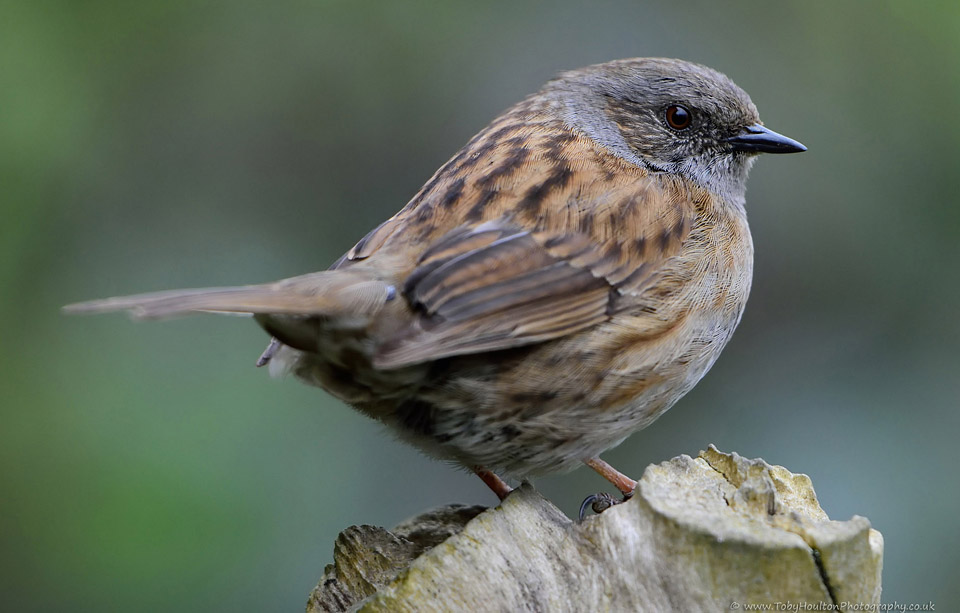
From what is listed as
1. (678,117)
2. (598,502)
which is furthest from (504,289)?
(678,117)

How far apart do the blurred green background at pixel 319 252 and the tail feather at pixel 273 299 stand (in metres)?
1.67

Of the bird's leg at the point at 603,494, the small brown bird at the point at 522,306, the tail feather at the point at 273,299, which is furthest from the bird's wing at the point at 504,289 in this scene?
the bird's leg at the point at 603,494

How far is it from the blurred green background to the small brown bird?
1.07 meters

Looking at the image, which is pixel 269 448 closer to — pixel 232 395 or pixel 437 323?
pixel 232 395

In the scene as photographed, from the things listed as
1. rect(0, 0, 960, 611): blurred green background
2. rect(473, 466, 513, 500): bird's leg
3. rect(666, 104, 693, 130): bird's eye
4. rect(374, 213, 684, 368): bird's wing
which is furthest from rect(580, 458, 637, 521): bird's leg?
rect(666, 104, 693, 130): bird's eye

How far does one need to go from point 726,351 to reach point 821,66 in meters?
1.66

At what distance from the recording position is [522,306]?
3219mm

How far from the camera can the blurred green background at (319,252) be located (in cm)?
439

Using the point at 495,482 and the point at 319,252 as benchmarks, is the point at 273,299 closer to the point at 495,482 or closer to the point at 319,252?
the point at 495,482

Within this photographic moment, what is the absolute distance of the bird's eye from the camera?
14.2 ft

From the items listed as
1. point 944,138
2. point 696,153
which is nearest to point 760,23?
point 944,138

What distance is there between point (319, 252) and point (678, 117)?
2.10 meters

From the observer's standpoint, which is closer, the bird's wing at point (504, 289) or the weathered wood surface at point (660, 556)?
the weathered wood surface at point (660, 556)

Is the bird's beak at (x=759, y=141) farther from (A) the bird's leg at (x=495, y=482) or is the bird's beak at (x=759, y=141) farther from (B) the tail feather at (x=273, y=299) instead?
(B) the tail feather at (x=273, y=299)
